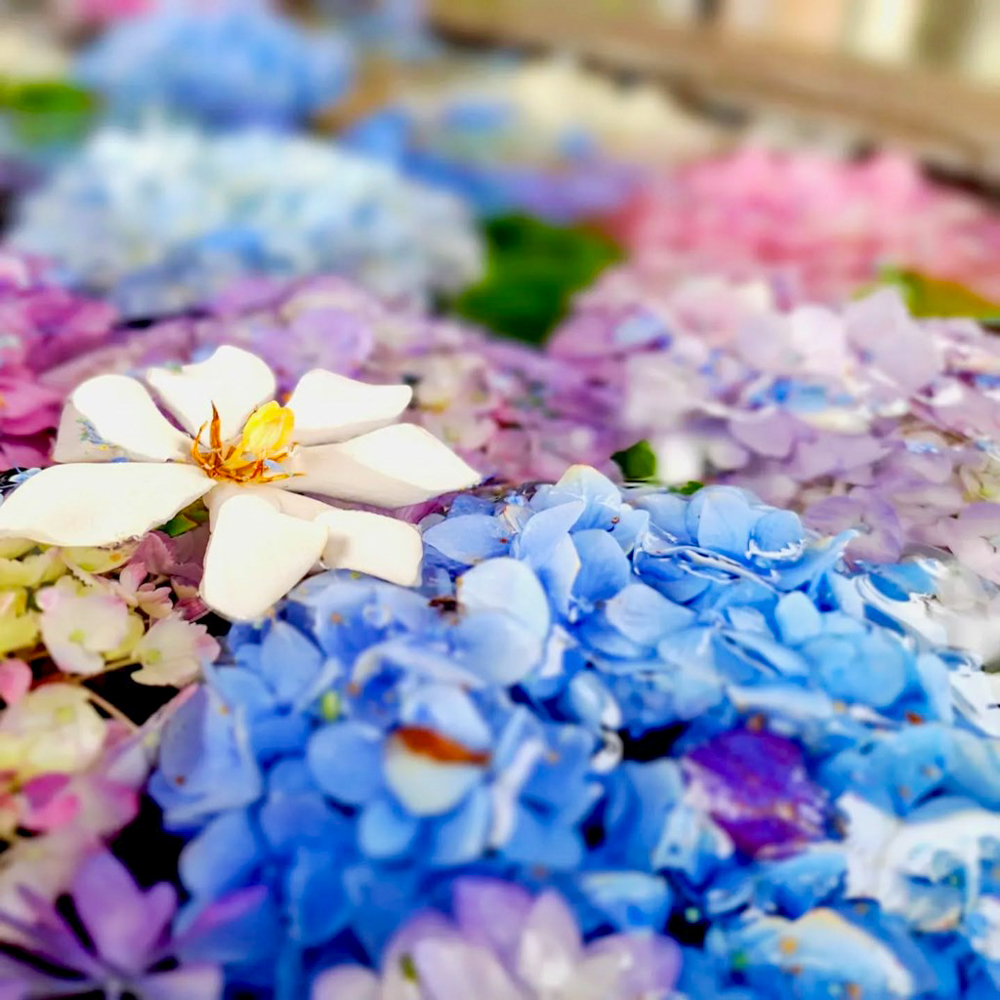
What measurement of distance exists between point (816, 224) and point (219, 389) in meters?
0.82

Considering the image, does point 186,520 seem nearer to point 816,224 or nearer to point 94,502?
point 94,502

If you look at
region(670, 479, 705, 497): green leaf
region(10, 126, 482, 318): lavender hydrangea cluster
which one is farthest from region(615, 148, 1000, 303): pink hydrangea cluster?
region(670, 479, 705, 497): green leaf

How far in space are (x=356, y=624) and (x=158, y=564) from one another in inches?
4.3

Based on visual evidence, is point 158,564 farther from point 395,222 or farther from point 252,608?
point 395,222

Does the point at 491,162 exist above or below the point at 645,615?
below

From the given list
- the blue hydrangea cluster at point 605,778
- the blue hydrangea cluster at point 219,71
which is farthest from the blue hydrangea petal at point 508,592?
the blue hydrangea cluster at point 219,71

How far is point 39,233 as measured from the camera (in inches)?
37.0

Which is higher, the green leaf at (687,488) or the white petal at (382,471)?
the green leaf at (687,488)

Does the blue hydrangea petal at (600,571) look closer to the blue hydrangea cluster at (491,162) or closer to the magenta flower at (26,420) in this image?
the magenta flower at (26,420)

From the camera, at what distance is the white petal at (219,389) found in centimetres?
44

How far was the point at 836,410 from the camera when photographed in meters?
0.53

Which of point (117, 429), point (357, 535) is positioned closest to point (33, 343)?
point (117, 429)

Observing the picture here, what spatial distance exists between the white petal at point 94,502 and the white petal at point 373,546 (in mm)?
57

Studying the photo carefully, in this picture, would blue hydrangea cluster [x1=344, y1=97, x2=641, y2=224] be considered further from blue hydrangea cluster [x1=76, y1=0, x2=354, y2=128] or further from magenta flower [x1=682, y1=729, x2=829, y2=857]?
magenta flower [x1=682, y1=729, x2=829, y2=857]
